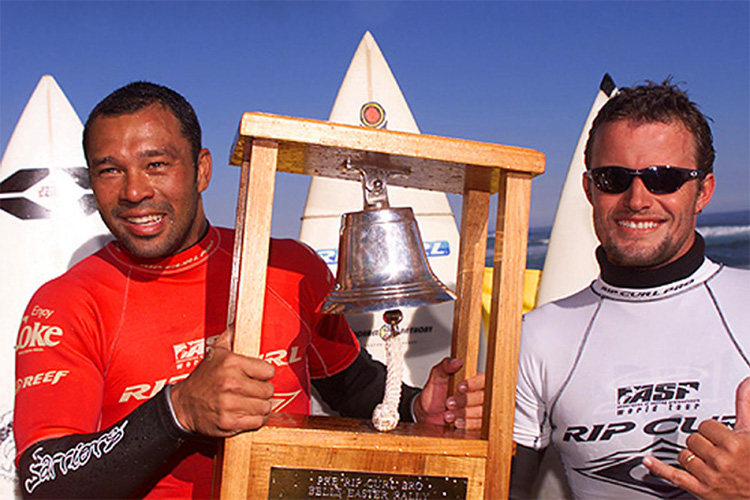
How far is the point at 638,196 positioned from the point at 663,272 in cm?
30

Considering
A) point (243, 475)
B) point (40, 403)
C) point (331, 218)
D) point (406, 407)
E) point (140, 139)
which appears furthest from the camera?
point (331, 218)

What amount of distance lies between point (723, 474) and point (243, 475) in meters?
1.12

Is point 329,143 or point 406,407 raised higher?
point 329,143

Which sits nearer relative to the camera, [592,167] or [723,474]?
[723,474]

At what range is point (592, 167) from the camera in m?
2.10

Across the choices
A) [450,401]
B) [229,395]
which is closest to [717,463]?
[450,401]

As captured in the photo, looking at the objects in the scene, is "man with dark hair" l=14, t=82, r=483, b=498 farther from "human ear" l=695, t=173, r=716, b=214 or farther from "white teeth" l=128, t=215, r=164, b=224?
"human ear" l=695, t=173, r=716, b=214

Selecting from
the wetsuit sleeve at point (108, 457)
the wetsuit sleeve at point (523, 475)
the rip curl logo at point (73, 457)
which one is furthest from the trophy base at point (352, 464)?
the wetsuit sleeve at point (523, 475)

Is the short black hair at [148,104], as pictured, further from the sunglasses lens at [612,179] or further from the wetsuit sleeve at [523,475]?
the wetsuit sleeve at [523,475]

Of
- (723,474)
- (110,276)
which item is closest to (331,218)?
(110,276)

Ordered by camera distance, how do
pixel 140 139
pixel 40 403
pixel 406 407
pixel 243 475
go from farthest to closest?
pixel 406 407 → pixel 140 139 → pixel 40 403 → pixel 243 475

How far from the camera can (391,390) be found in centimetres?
168

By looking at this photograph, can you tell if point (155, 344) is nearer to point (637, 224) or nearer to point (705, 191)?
point (637, 224)

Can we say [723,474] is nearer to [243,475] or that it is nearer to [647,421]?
[647,421]
